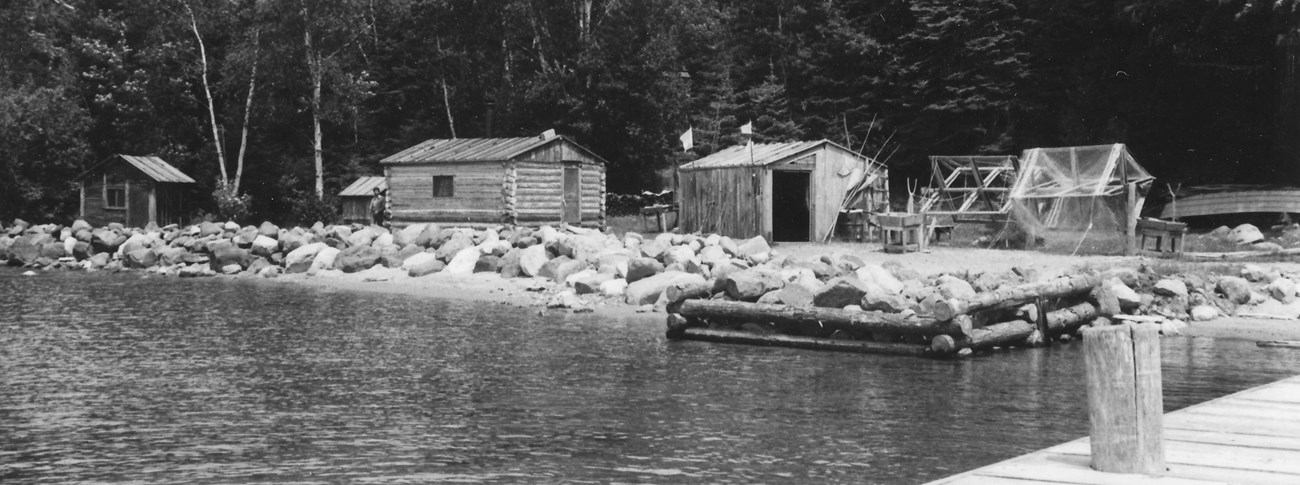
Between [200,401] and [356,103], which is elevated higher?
[356,103]

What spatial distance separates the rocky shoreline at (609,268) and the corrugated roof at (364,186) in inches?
319

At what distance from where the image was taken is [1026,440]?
11820 millimetres

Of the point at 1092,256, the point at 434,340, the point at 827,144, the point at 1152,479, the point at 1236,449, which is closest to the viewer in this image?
the point at 1152,479

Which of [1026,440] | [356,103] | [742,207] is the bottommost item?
[1026,440]

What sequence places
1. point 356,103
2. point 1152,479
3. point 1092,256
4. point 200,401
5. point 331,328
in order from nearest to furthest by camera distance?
point 1152,479
point 200,401
point 331,328
point 1092,256
point 356,103

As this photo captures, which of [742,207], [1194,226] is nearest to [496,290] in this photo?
[742,207]

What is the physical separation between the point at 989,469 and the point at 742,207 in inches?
1110

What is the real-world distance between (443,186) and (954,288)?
25459 millimetres

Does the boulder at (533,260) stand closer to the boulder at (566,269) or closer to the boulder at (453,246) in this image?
the boulder at (566,269)

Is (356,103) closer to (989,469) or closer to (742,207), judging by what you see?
(742,207)

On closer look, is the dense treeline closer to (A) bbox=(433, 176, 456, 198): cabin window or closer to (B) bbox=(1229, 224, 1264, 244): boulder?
(B) bbox=(1229, 224, 1264, 244): boulder

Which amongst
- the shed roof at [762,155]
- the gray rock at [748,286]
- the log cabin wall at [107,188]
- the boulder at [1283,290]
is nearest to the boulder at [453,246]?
the shed roof at [762,155]

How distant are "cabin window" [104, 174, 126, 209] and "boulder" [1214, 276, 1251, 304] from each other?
4242 centimetres

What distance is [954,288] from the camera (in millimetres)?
20422
